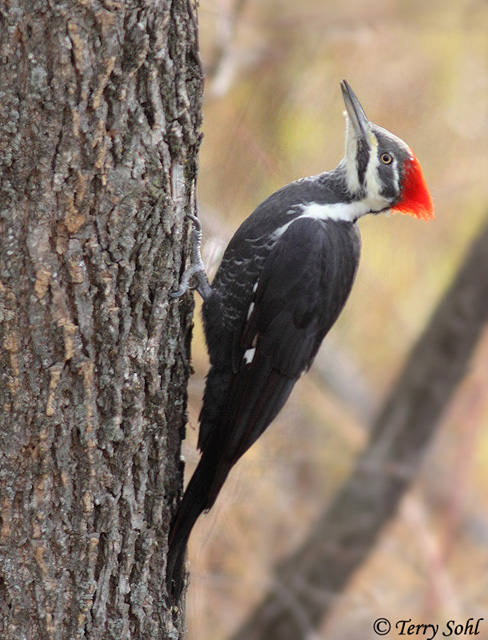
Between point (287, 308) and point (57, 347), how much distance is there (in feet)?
2.94

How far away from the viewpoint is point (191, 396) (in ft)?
8.87

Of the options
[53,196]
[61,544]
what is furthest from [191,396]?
[53,196]

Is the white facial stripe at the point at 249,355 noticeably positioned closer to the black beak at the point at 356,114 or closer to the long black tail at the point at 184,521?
the long black tail at the point at 184,521

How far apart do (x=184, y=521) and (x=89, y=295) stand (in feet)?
2.46

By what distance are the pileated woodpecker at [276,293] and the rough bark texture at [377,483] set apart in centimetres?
151

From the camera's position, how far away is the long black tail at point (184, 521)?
1.89m

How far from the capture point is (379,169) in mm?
2449

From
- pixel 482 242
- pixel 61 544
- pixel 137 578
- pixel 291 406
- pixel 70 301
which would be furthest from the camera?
pixel 482 242

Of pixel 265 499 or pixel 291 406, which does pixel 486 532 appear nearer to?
pixel 265 499

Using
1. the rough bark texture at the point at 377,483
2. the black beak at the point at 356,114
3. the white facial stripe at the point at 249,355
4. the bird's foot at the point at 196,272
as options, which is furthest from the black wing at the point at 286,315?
the rough bark texture at the point at 377,483

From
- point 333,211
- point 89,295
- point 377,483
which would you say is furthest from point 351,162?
point 377,483

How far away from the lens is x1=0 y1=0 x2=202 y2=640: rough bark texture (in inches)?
53.2

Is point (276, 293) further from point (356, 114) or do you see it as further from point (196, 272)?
point (356, 114)

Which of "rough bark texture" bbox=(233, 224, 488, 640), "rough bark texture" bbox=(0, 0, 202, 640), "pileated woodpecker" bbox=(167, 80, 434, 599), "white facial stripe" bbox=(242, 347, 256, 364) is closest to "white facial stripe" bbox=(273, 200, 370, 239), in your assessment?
"pileated woodpecker" bbox=(167, 80, 434, 599)
